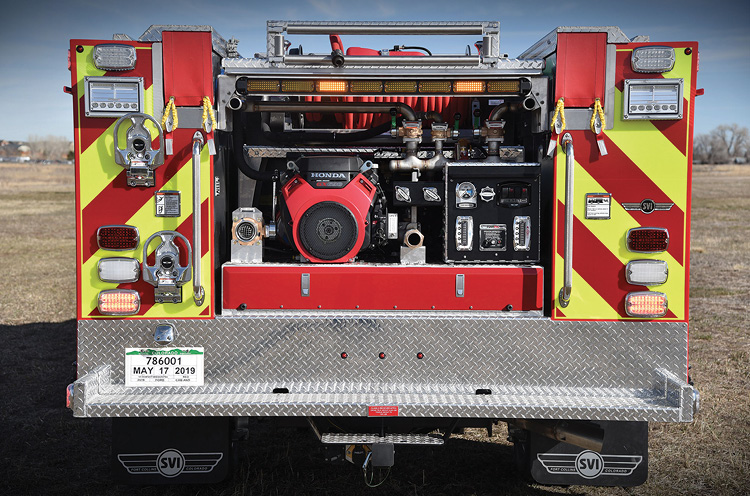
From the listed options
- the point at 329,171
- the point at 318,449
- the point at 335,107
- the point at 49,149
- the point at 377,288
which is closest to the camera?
the point at 377,288

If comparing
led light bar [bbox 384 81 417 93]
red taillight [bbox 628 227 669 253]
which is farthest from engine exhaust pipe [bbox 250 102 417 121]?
red taillight [bbox 628 227 669 253]

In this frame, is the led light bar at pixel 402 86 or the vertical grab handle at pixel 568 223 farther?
the led light bar at pixel 402 86

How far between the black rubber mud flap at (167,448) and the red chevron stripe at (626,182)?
2.55 meters

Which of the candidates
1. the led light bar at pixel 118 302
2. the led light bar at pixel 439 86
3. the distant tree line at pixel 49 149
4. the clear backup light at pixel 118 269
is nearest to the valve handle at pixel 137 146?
the clear backup light at pixel 118 269

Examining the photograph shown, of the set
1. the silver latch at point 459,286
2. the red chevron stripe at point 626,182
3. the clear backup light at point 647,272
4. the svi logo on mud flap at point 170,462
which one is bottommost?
the svi logo on mud flap at point 170,462

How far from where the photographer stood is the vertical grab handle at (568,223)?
152 inches

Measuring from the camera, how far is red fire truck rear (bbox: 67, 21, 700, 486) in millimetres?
3869

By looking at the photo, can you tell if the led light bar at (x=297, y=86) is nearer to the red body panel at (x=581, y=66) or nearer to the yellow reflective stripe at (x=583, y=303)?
the red body panel at (x=581, y=66)

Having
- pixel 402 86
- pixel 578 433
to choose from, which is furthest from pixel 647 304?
pixel 402 86

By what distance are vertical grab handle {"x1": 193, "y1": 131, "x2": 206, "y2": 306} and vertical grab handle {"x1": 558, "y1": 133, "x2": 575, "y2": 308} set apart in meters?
1.96

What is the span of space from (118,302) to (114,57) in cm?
131

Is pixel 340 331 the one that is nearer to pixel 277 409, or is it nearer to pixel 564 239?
pixel 277 409

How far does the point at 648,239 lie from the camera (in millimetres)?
3920

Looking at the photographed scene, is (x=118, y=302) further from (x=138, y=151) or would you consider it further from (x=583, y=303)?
(x=583, y=303)
